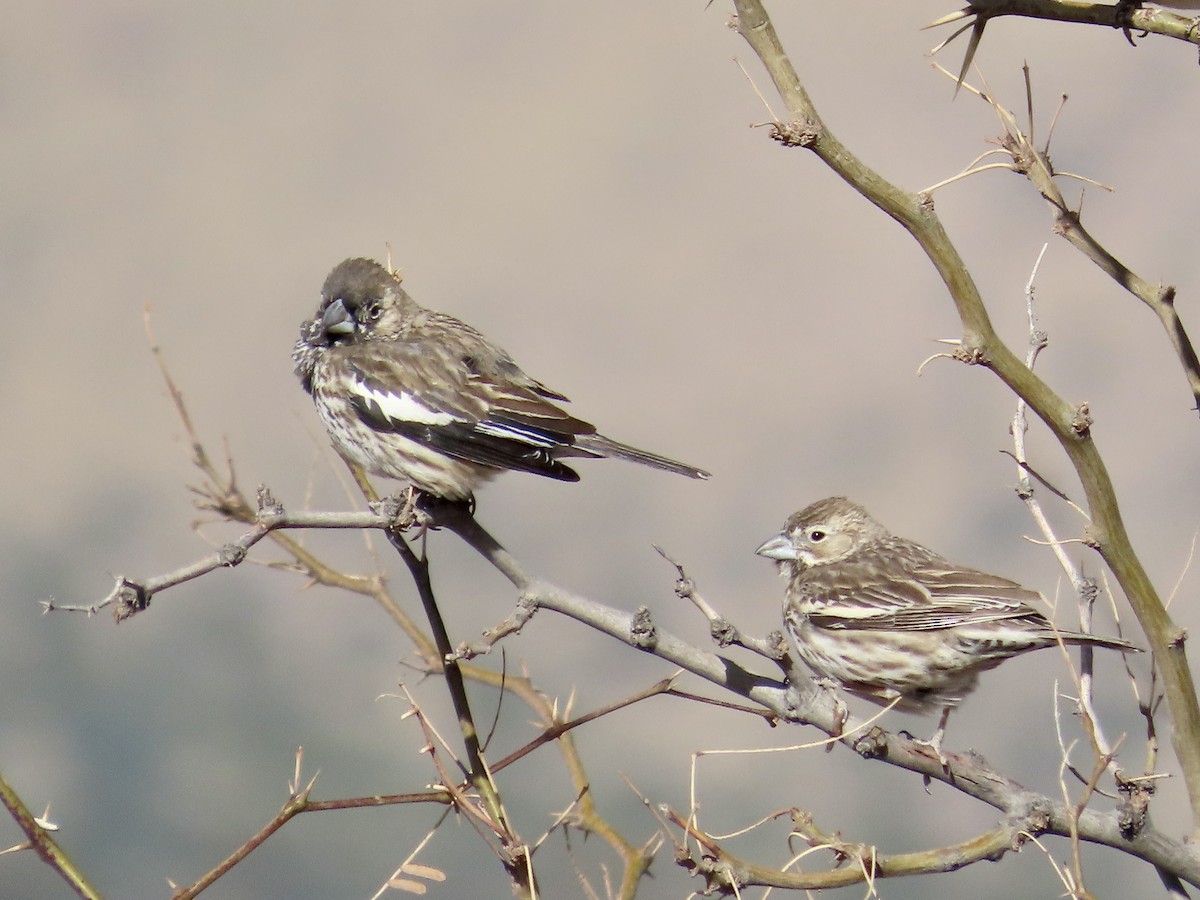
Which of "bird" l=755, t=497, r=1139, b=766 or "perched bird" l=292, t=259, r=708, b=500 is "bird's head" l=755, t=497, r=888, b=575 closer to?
"bird" l=755, t=497, r=1139, b=766

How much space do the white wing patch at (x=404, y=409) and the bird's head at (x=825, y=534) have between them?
1670mm

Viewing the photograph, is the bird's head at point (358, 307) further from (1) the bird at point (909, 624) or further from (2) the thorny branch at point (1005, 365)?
(2) the thorny branch at point (1005, 365)

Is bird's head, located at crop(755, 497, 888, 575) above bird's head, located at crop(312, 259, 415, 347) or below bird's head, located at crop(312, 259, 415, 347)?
below

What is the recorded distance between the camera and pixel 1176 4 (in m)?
3.07

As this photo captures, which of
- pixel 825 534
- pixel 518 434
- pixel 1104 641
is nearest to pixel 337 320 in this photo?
pixel 518 434

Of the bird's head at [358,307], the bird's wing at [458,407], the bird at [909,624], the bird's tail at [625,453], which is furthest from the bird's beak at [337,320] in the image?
the bird at [909,624]

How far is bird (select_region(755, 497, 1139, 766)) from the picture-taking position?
472 cm

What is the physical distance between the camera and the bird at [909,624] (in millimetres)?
4723

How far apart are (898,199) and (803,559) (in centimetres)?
389

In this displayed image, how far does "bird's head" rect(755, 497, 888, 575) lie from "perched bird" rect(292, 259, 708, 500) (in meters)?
1.32

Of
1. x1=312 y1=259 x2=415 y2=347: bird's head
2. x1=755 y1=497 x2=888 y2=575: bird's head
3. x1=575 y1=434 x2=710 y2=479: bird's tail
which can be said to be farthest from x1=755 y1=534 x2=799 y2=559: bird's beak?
x1=312 y1=259 x2=415 y2=347: bird's head

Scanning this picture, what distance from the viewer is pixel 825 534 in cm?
602

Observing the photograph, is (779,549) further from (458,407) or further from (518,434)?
(458,407)

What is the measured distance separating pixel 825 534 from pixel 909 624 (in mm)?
1143
